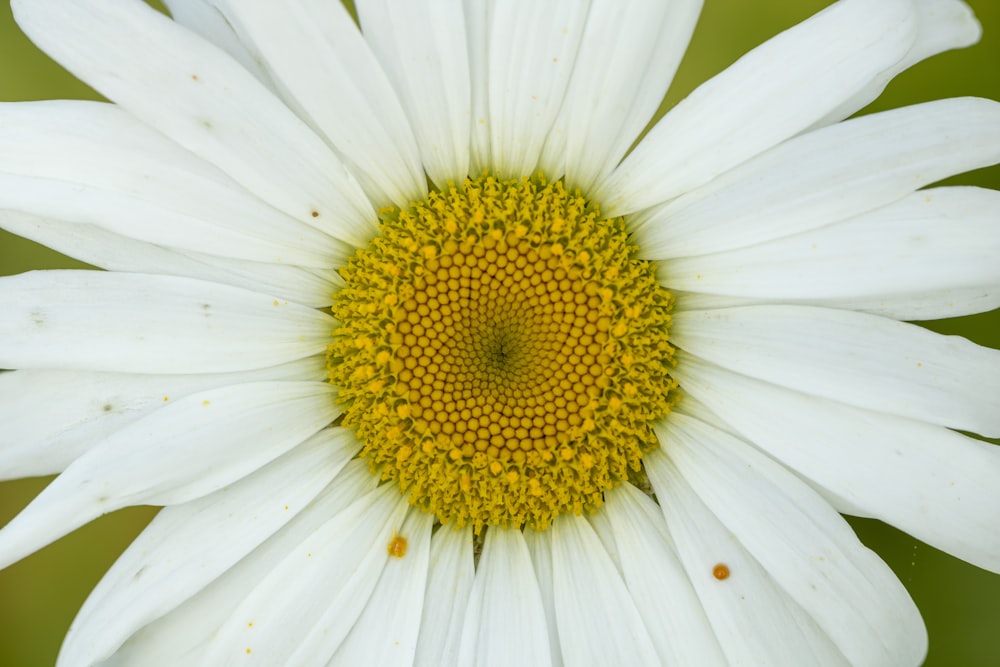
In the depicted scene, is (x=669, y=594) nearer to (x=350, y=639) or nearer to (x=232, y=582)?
(x=350, y=639)

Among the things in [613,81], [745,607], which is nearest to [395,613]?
[745,607]

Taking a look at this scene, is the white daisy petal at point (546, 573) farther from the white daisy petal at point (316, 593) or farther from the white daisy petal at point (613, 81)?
the white daisy petal at point (613, 81)

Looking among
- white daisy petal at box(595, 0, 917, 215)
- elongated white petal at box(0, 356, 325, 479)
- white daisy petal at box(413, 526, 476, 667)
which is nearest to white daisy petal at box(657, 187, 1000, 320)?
white daisy petal at box(595, 0, 917, 215)

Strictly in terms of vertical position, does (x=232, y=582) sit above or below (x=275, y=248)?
below

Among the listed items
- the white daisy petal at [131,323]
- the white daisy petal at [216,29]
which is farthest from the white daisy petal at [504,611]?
the white daisy petal at [216,29]

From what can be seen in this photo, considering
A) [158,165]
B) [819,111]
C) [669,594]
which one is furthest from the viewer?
[669,594]

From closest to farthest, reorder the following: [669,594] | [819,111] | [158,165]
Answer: [819,111] < [158,165] < [669,594]

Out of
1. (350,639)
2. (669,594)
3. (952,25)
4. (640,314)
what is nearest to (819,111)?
(952,25)
